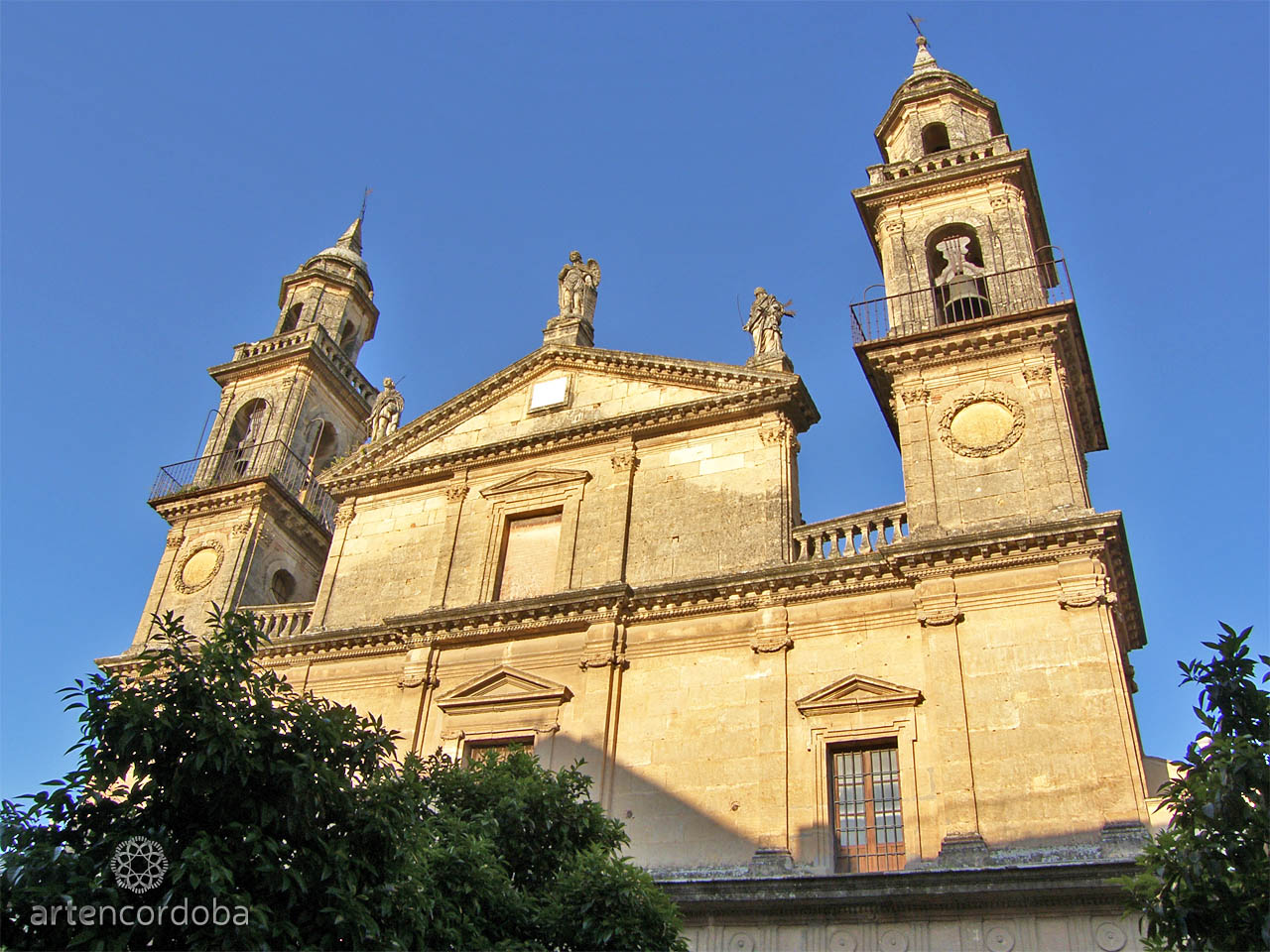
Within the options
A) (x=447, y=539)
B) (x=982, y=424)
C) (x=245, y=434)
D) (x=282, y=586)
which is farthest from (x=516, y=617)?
(x=245, y=434)

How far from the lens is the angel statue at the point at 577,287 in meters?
23.4

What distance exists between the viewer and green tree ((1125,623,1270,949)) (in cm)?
854

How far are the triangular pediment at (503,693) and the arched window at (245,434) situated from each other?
10227mm

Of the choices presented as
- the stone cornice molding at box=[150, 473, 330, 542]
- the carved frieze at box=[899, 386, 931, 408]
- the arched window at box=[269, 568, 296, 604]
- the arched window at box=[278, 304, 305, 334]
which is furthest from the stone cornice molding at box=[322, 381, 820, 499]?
the arched window at box=[278, 304, 305, 334]

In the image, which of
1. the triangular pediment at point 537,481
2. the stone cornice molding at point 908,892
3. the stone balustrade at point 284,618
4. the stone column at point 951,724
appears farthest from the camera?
the stone balustrade at point 284,618

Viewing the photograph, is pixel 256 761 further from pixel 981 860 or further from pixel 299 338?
pixel 299 338

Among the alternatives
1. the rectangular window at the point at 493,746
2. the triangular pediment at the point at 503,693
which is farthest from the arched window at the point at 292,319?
the rectangular window at the point at 493,746

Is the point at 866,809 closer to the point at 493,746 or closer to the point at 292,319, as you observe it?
the point at 493,746

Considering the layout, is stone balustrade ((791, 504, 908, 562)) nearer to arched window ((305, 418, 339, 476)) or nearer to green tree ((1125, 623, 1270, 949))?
green tree ((1125, 623, 1270, 949))

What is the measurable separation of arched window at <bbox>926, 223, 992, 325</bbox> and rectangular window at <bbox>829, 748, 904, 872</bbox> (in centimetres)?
796

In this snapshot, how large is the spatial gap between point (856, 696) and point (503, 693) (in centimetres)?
565

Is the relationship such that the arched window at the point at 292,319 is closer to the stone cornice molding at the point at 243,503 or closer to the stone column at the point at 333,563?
the stone cornice molding at the point at 243,503

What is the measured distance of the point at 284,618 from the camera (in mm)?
21062

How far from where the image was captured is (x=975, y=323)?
1767 centimetres
